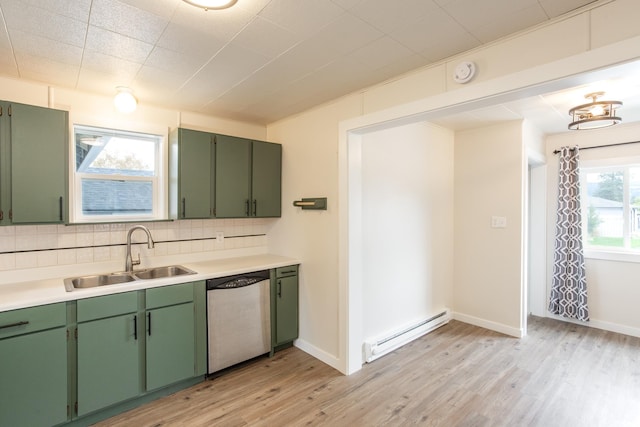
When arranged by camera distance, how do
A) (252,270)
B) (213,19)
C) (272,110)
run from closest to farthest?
(213,19)
(252,270)
(272,110)

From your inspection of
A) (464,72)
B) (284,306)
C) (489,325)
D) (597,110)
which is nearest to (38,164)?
(284,306)

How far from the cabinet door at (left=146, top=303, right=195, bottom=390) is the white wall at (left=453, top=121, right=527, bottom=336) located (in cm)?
331

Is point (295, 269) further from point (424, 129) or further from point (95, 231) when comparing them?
point (424, 129)

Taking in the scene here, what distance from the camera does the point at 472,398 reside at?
2.52 metres

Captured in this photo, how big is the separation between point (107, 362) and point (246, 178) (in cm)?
190

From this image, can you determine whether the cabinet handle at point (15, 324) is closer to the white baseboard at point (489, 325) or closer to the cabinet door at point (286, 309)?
the cabinet door at point (286, 309)

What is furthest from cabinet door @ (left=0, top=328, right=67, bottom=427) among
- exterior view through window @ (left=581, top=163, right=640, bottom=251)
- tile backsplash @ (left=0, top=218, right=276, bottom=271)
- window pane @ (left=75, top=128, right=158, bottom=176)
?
exterior view through window @ (left=581, top=163, right=640, bottom=251)

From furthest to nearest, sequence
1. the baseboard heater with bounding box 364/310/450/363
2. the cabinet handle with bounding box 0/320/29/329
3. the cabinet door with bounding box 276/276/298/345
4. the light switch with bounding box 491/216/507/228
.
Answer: the light switch with bounding box 491/216/507/228 < the cabinet door with bounding box 276/276/298/345 < the baseboard heater with bounding box 364/310/450/363 < the cabinet handle with bounding box 0/320/29/329

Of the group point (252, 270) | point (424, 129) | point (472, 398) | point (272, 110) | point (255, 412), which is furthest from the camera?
point (424, 129)

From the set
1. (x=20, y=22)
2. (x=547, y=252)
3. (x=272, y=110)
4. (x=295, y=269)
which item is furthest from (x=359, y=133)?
(x=547, y=252)

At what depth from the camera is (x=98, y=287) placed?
2.24 m

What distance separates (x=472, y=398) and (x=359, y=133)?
2341 millimetres

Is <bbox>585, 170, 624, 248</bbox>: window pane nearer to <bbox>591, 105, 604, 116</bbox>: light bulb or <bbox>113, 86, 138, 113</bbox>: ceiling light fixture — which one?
<bbox>591, 105, 604, 116</bbox>: light bulb

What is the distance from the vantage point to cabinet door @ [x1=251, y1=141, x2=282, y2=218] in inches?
133
